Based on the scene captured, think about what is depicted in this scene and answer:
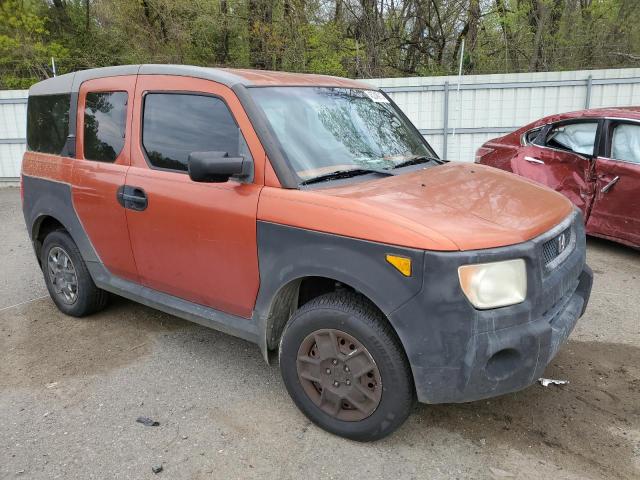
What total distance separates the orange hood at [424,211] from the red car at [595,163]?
3.03 m

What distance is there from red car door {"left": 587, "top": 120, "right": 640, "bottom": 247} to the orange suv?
114 inches

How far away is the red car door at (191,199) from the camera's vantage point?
312 centimetres

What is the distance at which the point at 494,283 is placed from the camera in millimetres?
2490

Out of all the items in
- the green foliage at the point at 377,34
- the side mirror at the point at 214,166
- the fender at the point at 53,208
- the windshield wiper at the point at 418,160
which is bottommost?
the fender at the point at 53,208

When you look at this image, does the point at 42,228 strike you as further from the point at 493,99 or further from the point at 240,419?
the point at 493,99

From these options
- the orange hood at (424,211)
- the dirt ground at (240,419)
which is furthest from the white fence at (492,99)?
the orange hood at (424,211)

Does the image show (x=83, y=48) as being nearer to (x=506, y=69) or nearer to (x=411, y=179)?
(x=506, y=69)

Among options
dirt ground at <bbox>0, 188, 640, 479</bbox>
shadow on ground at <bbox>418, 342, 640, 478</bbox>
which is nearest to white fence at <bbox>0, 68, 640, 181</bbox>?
dirt ground at <bbox>0, 188, 640, 479</bbox>

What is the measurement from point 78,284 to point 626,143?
5732 mm

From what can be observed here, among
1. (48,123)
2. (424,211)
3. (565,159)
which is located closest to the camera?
(424,211)

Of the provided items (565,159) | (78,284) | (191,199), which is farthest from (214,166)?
(565,159)

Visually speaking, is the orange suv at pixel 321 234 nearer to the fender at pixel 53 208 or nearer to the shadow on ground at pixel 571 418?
the fender at pixel 53 208

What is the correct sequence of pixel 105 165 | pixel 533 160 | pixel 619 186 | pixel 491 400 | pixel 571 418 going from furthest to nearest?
pixel 533 160, pixel 619 186, pixel 105 165, pixel 491 400, pixel 571 418

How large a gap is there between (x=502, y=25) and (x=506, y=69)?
4.79 feet
